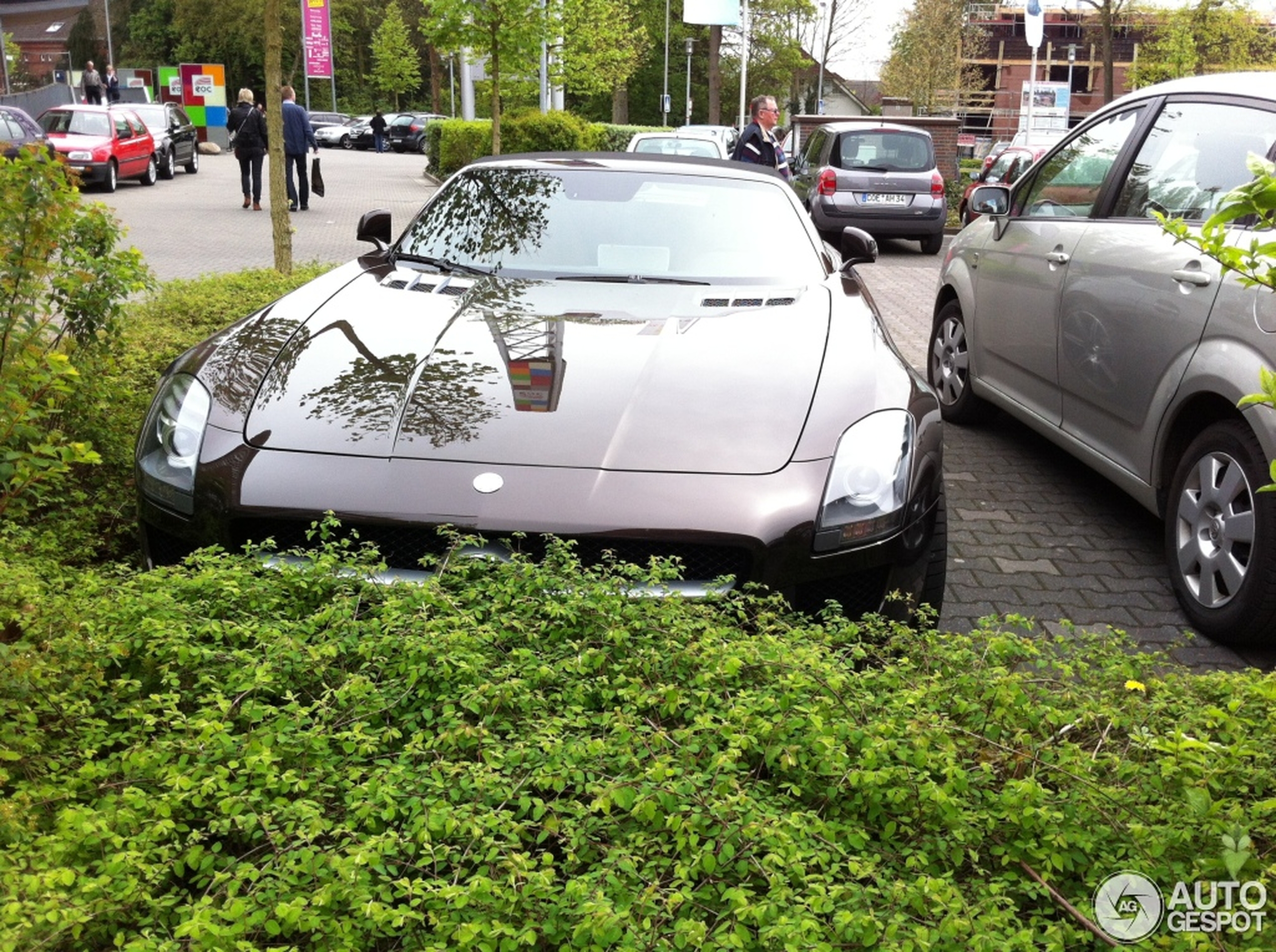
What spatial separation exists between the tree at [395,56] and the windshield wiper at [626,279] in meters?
76.2

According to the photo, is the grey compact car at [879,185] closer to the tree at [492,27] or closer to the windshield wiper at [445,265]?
the tree at [492,27]

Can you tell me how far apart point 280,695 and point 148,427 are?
5.24 feet

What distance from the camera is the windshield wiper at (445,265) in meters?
5.09

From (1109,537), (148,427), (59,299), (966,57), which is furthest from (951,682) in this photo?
(966,57)

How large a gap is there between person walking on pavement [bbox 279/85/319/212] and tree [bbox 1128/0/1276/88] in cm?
2781

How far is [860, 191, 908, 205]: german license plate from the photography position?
1852cm

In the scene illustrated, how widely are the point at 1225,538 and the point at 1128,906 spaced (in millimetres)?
2480

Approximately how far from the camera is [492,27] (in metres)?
16.7

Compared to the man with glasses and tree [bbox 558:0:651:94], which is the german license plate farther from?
tree [bbox 558:0:651:94]

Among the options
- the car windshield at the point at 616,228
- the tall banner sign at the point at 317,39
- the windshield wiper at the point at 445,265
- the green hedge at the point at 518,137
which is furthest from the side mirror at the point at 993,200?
the tall banner sign at the point at 317,39

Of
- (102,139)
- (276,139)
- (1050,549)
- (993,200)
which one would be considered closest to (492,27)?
(276,139)

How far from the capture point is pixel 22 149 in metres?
4.20

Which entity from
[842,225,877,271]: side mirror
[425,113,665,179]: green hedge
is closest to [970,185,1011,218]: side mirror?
[842,225,877,271]: side mirror

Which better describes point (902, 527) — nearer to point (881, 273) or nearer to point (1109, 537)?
point (1109, 537)
